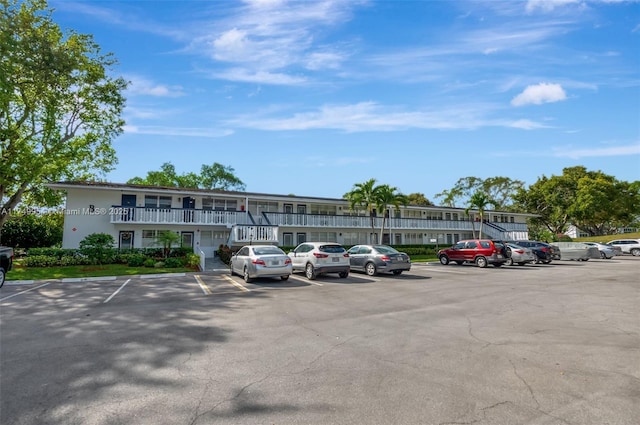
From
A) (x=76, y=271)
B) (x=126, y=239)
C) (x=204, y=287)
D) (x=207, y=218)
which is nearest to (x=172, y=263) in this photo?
(x=76, y=271)

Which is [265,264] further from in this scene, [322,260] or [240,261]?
[322,260]

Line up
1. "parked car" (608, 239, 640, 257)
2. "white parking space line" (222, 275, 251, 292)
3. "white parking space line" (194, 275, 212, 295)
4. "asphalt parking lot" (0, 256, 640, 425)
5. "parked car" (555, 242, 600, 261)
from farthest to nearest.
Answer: "parked car" (608, 239, 640, 257) < "parked car" (555, 242, 600, 261) < "white parking space line" (222, 275, 251, 292) < "white parking space line" (194, 275, 212, 295) < "asphalt parking lot" (0, 256, 640, 425)

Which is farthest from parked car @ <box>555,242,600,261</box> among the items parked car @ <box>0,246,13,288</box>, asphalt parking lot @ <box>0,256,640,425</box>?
parked car @ <box>0,246,13,288</box>

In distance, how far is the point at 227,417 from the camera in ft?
11.5

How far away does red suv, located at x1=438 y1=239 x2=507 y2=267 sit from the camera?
21.9 metres

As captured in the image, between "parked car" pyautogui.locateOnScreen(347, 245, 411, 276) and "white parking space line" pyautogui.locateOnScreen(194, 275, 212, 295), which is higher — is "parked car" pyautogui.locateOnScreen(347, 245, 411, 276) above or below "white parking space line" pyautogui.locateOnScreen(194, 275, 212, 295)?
above

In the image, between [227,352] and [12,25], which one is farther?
[12,25]

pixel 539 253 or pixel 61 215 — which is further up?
pixel 61 215

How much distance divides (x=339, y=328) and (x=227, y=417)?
387cm

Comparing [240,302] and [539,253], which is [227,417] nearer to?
[240,302]

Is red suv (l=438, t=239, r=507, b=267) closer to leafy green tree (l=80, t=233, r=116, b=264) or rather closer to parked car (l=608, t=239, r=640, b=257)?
leafy green tree (l=80, t=233, r=116, b=264)

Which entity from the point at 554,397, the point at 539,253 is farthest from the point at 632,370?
the point at 539,253

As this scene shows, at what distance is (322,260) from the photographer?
1562cm

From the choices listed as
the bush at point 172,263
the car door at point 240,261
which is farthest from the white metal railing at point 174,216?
the car door at point 240,261
